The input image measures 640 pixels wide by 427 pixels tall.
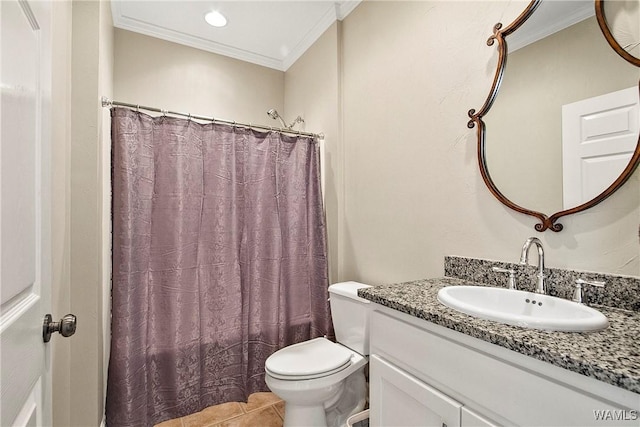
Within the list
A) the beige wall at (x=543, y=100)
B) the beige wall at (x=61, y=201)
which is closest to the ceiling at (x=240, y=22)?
the beige wall at (x=61, y=201)

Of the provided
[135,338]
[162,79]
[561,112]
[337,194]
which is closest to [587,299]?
[561,112]

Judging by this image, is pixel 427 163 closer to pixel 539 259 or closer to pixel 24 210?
pixel 539 259

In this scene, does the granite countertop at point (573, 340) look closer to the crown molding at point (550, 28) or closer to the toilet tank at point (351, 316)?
the toilet tank at point (351, 316)

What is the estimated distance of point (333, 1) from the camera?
210 centimetres

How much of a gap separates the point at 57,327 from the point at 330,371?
3.82 ft


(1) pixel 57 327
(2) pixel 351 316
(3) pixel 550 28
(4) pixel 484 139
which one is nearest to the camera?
(1) pixel 57 327

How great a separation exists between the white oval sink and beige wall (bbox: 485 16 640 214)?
0.34 m

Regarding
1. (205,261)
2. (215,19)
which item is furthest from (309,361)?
(215,19)

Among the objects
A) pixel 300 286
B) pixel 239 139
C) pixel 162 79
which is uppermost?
pixel 162 79

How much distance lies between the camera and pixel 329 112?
2.27 meters

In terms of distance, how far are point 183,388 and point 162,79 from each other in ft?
7.39

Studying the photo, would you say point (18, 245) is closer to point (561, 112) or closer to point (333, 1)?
point (561, 112)

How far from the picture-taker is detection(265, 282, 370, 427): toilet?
1.48m

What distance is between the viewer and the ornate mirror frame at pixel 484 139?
3.13 ft
